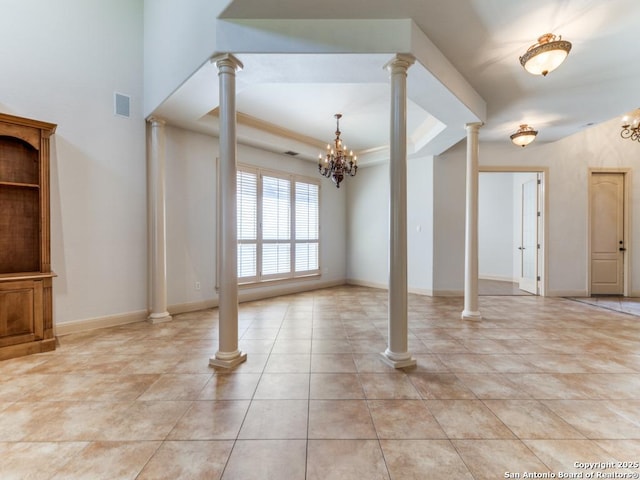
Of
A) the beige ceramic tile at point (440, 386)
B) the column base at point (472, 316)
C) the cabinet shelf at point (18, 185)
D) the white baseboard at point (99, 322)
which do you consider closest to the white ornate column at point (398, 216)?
the beige ceramic tile at point (440, 386)

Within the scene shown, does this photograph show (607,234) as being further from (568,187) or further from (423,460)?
(423,460)

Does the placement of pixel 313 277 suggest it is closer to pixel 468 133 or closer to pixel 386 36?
pixel 468 133

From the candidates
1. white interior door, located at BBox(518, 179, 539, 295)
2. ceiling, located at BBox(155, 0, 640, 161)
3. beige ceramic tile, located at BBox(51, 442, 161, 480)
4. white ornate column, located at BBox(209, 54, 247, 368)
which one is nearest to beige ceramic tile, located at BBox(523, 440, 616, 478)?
beige ceramic tile, located at BBox(51, 442, 161, 480)

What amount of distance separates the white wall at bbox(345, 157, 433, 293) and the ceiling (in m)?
Answer: 0.98

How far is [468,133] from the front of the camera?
13.7 feet

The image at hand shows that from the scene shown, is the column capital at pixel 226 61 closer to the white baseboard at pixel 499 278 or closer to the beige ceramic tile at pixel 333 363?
the beige ceramic tile at pixel 333 363

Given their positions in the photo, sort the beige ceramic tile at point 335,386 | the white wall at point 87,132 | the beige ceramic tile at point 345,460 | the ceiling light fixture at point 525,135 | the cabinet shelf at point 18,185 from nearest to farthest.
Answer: the beige ceramic tile at point 345,460 < the beige ceramic tile at point 335,386 < the cabinet shelf at point 18,185 < the white wall at point 87,132 < the ceiling light fixture at point 525,135

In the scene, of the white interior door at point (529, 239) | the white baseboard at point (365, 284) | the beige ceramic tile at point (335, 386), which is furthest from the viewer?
the white baseboard at point (365, 284)

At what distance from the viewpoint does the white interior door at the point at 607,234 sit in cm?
578

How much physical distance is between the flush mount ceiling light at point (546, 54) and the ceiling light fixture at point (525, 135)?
1.99 m

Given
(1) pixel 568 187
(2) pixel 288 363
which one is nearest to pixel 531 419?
(2) pixel 288 363

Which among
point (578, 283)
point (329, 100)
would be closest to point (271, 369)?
point (329, 100)

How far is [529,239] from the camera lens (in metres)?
6.18

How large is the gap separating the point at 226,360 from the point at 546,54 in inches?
161
